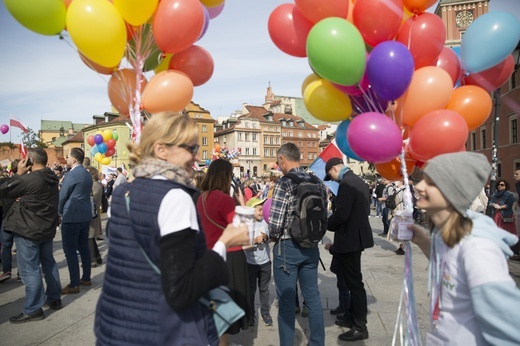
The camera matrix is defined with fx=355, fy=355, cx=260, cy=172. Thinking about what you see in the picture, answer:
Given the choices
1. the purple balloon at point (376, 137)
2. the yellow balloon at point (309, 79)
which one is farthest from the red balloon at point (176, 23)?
the purple balloon at point (376, 137)

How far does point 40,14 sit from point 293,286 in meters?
3.05

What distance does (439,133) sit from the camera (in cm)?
243

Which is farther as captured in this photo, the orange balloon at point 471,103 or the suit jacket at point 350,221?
the suit jacket at point 350,221

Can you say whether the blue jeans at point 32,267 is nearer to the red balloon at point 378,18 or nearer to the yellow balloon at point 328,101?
the yellow balloon at point 328,101

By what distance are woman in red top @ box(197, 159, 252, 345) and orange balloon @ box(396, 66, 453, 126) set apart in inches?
64.2

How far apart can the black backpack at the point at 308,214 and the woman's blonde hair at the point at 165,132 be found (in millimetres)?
1814

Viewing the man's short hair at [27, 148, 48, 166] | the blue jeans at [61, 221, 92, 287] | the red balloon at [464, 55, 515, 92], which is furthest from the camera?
the blue jeans at [61, 221, 92, 287]

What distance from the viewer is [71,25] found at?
2.68 meters

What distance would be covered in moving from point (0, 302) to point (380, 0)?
611 cm

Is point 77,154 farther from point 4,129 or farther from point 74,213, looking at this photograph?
point 4,129

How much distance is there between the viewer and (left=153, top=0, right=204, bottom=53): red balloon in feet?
9.15

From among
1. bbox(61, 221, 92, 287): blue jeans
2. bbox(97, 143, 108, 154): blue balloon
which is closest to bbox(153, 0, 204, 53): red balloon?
bbox(61, 221, 92, 287): blue jeans

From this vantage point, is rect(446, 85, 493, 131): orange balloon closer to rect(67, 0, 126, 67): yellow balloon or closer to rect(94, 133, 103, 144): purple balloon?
rect(67, 0, 126, 67): yellow balloon

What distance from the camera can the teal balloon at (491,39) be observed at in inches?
105
